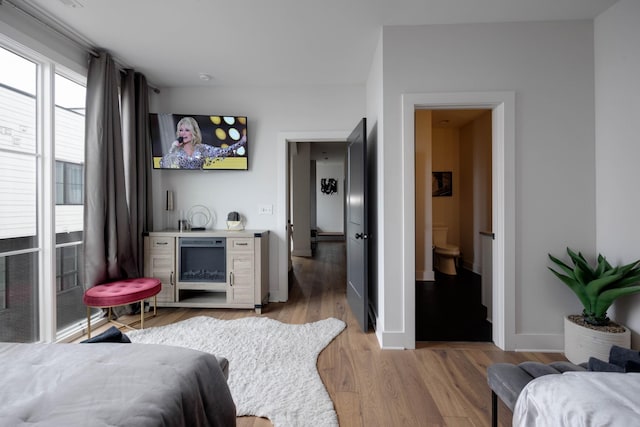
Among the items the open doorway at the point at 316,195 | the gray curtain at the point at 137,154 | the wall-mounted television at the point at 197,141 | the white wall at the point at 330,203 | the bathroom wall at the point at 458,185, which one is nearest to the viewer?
the gray curtain at the point at 137,154

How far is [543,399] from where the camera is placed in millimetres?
920

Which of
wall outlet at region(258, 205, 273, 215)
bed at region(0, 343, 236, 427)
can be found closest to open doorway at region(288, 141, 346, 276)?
wall outlet at region(258, 205, 273, 215)

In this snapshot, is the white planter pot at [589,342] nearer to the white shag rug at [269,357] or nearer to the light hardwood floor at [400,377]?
the light hardwood floor at [400,377]

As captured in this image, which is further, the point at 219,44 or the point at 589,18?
the point at 219,44

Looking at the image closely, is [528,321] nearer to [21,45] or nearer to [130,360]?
[130,360]

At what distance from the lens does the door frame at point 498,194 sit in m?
2.23

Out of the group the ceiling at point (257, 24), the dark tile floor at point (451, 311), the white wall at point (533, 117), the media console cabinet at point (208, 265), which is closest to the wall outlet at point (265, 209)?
the media console cabinet at point (208, 265)

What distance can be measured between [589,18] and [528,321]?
2525 mm

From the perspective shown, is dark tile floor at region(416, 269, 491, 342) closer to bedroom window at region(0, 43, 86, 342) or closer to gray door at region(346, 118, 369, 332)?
gray door at region(346, 118, 369, 332)

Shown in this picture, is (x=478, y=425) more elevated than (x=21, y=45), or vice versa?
(x=21, y=45)

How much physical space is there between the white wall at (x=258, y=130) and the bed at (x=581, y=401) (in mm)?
2777

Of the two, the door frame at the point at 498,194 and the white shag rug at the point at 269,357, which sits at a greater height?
the door frame at the point at 498,194

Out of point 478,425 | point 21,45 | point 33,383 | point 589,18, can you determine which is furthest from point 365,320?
point 21,45

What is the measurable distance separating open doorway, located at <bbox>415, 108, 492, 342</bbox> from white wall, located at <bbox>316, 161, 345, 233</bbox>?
184 inches
